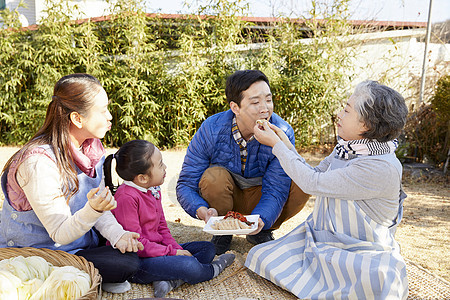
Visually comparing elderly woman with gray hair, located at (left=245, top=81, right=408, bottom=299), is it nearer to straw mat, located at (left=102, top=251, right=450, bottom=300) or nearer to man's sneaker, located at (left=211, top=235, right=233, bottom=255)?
straw mat, located at (left=102, top=251, right=450, bottom=300)

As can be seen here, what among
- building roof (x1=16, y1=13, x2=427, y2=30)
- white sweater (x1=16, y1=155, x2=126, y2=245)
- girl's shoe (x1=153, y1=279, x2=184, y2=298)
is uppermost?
building roof (x1=16, y1=13, x2=427, y2=30)

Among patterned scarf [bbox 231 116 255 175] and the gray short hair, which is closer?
the gray short hair

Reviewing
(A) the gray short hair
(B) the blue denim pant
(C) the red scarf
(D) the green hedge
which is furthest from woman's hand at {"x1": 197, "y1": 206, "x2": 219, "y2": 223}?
(D) the green hedge

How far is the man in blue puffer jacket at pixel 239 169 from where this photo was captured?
2.86 meters

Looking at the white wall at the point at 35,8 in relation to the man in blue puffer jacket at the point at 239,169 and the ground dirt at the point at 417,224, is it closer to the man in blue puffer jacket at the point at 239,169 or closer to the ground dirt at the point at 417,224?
the ground dirt at the point at 417,224

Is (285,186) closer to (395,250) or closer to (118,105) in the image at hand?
(395,250)

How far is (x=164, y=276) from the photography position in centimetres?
240

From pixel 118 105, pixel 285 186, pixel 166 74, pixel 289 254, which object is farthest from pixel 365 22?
pixel 289 254

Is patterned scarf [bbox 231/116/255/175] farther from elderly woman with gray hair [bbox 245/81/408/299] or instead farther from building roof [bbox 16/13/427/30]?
building roof [bbox 16/13/427/30]

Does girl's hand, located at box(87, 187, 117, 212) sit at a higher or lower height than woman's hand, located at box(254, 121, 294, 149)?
lower

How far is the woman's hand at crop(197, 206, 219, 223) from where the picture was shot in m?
2.78

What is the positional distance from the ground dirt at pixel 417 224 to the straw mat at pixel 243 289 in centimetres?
29

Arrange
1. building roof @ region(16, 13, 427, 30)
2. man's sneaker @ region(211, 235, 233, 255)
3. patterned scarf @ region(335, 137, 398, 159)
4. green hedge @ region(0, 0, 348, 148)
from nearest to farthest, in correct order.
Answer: patterned scarf @ region(335, 137, 398, 159), man's sneaker @ region(211, 235, 233, 255), green hedge @ region(0, 0, 348, 148), building roof @ region(16, 13, 427, 30)

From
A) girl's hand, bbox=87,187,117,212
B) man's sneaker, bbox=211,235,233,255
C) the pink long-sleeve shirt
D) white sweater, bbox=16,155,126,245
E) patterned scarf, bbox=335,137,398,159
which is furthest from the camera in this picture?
man's sneaker, bbox=211,235,233,255
